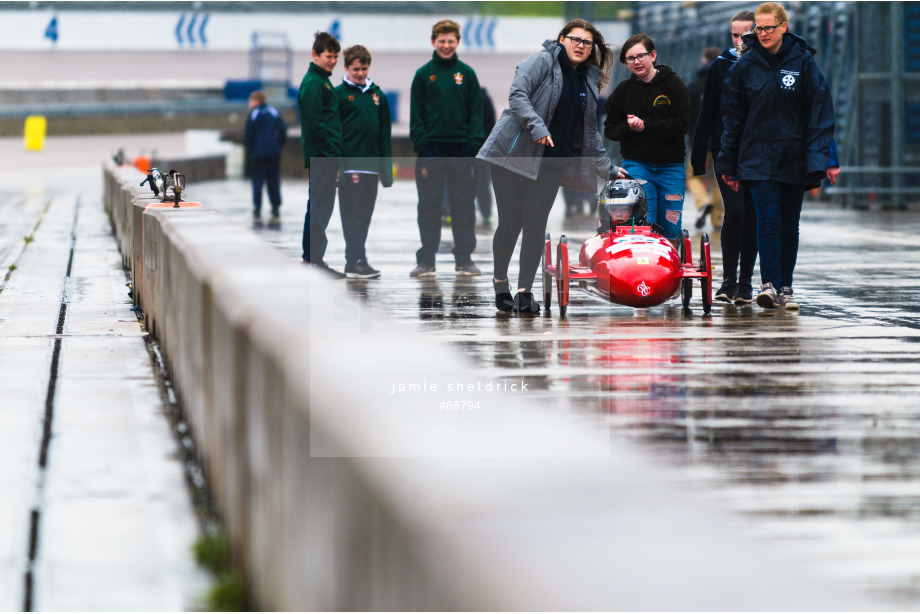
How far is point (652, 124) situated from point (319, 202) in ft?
9.69

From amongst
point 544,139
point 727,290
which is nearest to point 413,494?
point 544,139

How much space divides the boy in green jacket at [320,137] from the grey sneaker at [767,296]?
136 inches

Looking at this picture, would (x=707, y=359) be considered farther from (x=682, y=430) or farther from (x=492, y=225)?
(x=492, y=225)

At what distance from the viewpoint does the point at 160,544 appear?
165 inches

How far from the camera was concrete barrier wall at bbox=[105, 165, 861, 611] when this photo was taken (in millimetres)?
1690

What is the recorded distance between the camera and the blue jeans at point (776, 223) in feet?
30.7

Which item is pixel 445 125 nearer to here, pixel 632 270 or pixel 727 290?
pixel 727 290

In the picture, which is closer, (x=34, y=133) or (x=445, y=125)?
(x=445, y=125)

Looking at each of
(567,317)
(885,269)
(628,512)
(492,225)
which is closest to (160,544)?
(628,512)

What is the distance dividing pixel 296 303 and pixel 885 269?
9.50m

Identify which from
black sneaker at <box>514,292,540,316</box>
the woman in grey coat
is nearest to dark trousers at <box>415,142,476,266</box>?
the woman in grey coat

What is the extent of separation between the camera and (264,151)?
20.2 m

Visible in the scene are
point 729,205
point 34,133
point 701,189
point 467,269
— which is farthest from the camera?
point 34,133

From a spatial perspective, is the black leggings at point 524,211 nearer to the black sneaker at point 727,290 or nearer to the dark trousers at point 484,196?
the black sneaker at point 727,290
